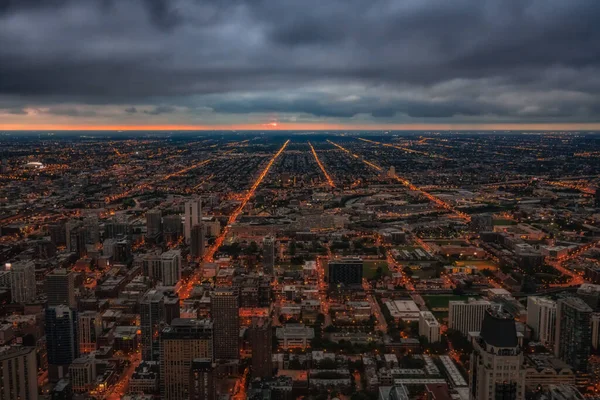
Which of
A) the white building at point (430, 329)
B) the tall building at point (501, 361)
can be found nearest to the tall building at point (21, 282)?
the white building at point (430, 329)

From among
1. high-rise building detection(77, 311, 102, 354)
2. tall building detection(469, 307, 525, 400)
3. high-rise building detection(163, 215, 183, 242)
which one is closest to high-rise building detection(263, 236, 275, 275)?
high-rise building detection(163, 215, 183, 242)

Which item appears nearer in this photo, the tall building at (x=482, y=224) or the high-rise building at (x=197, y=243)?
the high-rise building at (x=197, y=243)

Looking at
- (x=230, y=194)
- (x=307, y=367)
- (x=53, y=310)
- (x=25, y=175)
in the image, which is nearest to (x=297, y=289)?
(x=307, y=367)

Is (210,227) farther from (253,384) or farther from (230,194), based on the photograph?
(253,384)

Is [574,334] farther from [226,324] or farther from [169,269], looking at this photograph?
[169,269]

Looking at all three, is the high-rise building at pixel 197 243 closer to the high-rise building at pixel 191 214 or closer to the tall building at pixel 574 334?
the high-rise building at pixel 191 214

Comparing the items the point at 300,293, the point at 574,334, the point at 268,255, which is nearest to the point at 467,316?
the point at 574,334

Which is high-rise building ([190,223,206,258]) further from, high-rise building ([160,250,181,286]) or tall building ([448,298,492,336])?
tall building ([448,298,492,336])
